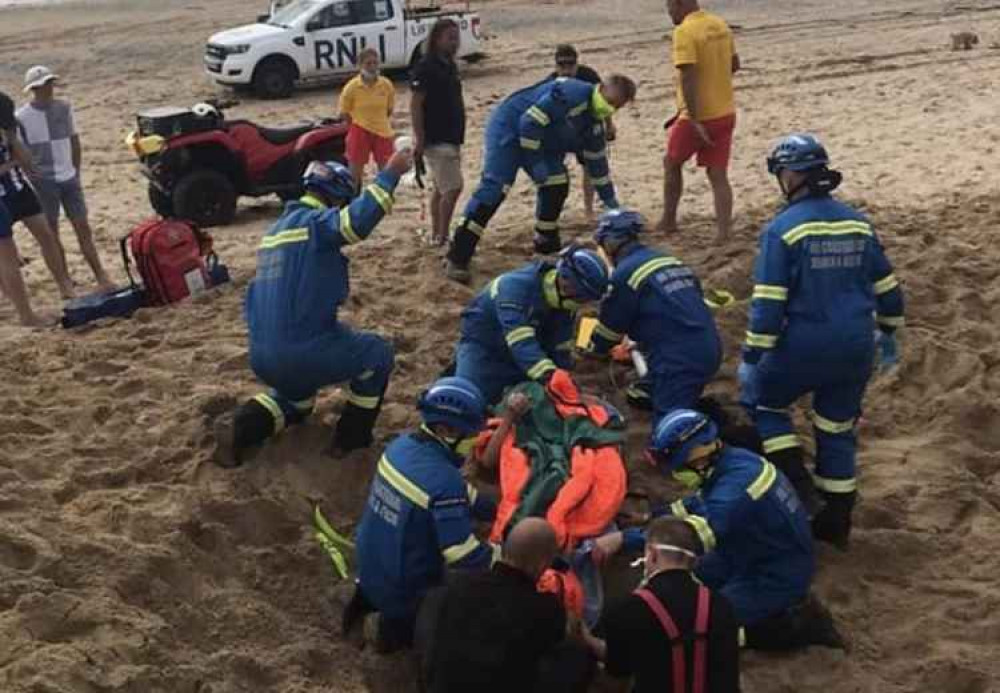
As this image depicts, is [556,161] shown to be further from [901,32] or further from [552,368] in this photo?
[901,32]

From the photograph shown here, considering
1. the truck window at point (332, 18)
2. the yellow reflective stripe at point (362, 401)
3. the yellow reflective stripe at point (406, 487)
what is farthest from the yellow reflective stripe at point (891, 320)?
the truck window at point (332, 18)

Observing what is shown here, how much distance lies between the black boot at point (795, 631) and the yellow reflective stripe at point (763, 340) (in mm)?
1275

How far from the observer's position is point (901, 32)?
75.4ft

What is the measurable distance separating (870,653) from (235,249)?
7426mm

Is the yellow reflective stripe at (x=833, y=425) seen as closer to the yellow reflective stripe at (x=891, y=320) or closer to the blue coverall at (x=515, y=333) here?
the yellow reflective stripe at (x=891, y=320)

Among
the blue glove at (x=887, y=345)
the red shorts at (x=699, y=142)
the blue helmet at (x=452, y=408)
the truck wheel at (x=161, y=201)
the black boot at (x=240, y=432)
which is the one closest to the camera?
the blue helmet at (x=452, y=408)

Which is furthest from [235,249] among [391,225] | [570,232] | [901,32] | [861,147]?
[901,32]

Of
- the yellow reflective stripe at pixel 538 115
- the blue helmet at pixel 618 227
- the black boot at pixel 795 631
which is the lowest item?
the black boot at pixel 795 631

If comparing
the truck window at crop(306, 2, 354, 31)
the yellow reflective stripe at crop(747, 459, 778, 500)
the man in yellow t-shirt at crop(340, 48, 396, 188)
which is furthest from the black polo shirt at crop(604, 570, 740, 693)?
the truck window at crop(306, 2, 354, 31)

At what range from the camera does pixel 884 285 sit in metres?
6.95

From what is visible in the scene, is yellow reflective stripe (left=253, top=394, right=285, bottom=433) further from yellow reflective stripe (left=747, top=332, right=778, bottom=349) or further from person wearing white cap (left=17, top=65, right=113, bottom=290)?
person wearing white cap (left=17, top=65, right=113, bottom=290)

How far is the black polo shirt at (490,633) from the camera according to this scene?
4844mm

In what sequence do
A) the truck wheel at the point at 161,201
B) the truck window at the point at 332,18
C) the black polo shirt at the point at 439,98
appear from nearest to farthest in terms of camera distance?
1. the black polo shirt at the point at 439,98
2. the truck wheel at the point at 161,201
3. the truck window at the point at 332,18

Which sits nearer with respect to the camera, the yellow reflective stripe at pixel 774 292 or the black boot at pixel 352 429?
the yellow reflective stripe at pixel 774 292
